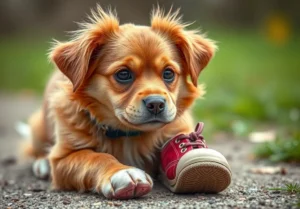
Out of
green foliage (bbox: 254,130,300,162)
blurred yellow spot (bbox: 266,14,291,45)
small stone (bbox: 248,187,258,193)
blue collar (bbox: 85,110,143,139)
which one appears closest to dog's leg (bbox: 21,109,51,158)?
blue collar (bbox: 85,110,143,139)

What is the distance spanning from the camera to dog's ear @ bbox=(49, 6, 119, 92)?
4184 millimetres

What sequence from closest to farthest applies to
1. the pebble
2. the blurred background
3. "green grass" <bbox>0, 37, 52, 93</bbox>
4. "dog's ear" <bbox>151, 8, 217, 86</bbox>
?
the pebble → "dog's ear" <bbox>151, 8, 217, 86</bbox> → the blurred background → "green grass" <bbox>0, 37, 52, 93</bbox>

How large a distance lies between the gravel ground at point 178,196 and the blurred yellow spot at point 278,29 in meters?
11.1

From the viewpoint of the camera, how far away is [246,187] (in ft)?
13.3

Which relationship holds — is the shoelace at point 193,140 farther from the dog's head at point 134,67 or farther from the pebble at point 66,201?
the pebble at point 66,201

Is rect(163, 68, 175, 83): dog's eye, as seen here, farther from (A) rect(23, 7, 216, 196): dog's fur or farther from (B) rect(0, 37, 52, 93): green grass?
(B) rect(0, 37, 52, 93): green grass

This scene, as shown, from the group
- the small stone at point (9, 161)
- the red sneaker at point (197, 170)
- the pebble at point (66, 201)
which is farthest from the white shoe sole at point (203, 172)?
the small stone at point (9, 161)

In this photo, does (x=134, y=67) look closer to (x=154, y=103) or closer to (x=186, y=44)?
(x=154, y=103)

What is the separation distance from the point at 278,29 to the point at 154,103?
14.0 metres

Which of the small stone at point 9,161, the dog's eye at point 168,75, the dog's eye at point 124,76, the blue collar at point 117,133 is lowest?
the small stone at point 9,161

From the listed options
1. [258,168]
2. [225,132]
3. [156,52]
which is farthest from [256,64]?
[156,52]

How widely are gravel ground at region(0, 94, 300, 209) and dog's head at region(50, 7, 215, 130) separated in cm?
56

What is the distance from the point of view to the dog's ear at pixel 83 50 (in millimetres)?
4184

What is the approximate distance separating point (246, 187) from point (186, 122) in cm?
75
